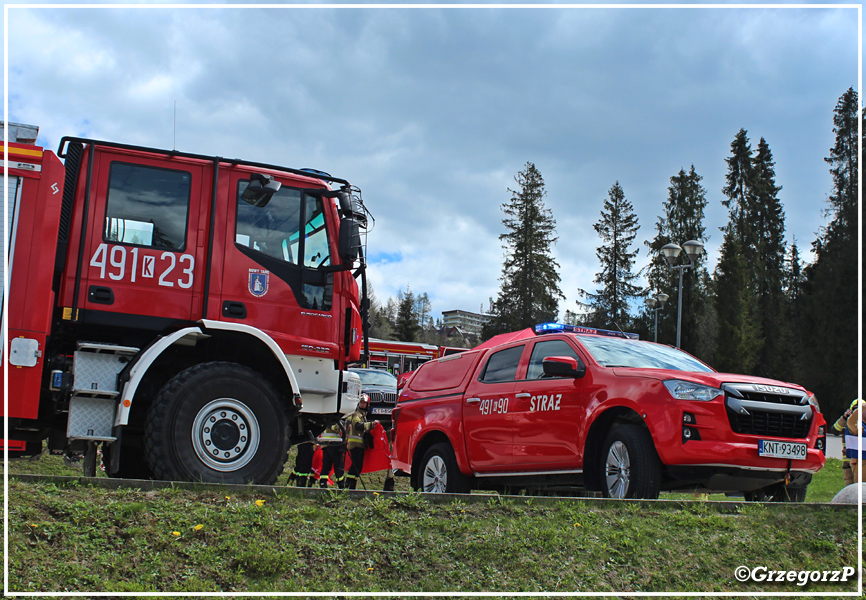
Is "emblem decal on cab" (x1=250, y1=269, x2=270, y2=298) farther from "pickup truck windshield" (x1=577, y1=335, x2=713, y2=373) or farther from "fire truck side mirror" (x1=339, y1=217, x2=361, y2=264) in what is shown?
"pickup truck windshield" (x1=577, y1=335, x2=713, y2=373)

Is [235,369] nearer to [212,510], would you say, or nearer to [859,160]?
[212,510]

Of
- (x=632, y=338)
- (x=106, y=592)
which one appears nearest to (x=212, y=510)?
(x=106, y=592)

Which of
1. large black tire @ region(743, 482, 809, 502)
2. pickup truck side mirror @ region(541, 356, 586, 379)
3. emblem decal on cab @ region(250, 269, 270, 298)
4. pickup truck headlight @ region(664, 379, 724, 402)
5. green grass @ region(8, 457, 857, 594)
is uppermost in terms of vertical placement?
emblem decal on cab @ region(250, 269, 270, 298)

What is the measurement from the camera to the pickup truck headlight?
20.8ft

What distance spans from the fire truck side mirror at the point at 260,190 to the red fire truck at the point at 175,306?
0.01 m

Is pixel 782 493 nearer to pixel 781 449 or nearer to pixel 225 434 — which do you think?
pixel 781 449

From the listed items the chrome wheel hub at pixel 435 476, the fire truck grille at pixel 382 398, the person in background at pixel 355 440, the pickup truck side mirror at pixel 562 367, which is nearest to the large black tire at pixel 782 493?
the pickup truck side mirror at pixel 562 367

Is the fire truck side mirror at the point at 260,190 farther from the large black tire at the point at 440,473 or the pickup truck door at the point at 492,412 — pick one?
the large black tire at the point at 440,473

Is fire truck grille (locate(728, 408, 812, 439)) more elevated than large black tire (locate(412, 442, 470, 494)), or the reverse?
fire truck grille (locate(728, 408, 812, 439))

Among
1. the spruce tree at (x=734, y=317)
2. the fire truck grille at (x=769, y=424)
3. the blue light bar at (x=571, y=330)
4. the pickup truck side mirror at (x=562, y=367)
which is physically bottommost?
the fire truck grille at (x=769, y=424)

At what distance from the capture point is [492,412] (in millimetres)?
8109

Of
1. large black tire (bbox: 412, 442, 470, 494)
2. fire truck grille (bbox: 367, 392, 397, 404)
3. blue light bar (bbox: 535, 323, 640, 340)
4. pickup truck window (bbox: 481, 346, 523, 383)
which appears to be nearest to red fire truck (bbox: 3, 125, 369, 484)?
large black tire (bbox: 412, 442, 470, 494)

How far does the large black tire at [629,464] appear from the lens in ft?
20.5

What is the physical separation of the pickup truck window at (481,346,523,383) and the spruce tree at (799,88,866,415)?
10.7ft
